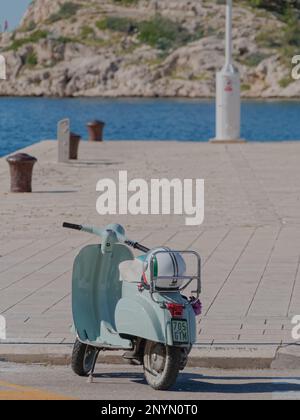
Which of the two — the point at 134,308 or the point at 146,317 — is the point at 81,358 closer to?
the point at 134,308

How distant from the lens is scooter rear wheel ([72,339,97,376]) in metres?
8.80

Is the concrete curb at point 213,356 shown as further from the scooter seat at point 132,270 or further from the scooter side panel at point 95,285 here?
the scooter seat at point 132,270

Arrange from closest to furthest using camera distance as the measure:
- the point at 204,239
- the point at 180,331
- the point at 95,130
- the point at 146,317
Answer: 1. the point at 180,331
2. the point at 146,317
3. the point at 204,239
4. the point at 95,130

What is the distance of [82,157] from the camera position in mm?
29422

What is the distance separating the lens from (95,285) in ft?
29.2

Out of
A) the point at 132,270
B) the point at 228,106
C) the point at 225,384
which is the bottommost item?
the point at 225,384

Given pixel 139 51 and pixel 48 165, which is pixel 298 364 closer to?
pixel 48 165

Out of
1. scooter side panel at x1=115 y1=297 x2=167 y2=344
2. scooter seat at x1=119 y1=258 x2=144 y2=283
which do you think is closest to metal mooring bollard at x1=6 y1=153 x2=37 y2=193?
scooter seat at x1=119 y1=258 x2=144 y2=283

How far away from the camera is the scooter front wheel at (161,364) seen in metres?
8.17

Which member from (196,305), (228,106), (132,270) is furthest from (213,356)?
(228,106)

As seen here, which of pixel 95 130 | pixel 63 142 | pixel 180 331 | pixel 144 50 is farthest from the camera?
pixel 144 50

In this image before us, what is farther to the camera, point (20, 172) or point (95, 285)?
point (20, 172)

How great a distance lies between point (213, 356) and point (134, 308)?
1050 millimetres

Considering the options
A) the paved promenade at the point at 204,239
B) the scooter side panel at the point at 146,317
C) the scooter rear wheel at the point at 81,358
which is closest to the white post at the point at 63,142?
the paved promenade at the point at 204,239
